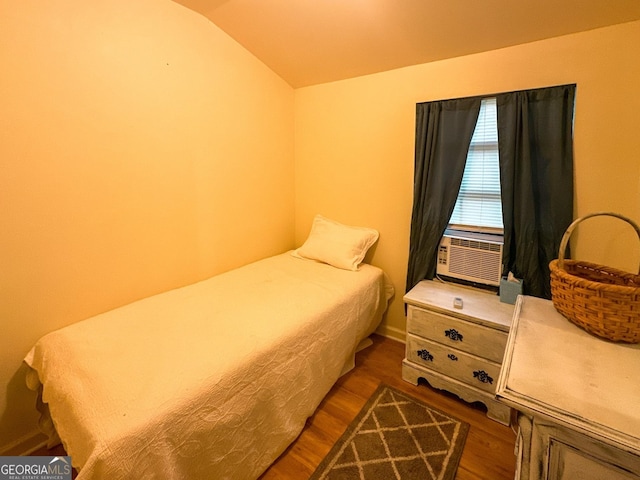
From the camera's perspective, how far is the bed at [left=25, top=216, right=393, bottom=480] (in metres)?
0.95

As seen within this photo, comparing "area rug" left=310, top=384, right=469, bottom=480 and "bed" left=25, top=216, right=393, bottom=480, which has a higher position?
"bed" left=25, top=216, right=393, bottom=480

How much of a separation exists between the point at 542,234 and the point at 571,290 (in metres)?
0.78

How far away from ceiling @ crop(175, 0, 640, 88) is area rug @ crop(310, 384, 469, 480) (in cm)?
222

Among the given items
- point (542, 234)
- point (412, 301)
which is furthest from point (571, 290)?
point (412, 301)

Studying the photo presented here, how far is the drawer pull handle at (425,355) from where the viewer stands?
1.89 meters

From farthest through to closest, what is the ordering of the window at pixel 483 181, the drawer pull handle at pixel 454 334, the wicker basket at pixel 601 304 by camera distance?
1. the window at pixel 483 181
2. the drawer pull handle at pixel 454 334
3. the wicker basket at pixel 601 304

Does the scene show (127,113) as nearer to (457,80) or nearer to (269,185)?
(269,185)

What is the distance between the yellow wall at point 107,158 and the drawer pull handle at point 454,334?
167cm

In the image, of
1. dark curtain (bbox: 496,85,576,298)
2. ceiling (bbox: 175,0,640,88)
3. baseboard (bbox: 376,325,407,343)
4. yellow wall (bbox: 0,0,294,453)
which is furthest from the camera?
baseboard (bbox: 376,325,407,343)

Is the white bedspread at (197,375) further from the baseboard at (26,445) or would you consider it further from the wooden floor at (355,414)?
the baseboard at (26,445)

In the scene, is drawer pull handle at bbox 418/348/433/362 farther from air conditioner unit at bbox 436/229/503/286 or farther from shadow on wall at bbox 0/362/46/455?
shadow on wall at bbox 0/362/46/455

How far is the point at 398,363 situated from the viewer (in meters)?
2.21

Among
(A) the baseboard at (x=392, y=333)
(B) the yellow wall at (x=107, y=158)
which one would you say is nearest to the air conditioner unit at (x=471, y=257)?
(A) the baseboard at (x=392, y=333)

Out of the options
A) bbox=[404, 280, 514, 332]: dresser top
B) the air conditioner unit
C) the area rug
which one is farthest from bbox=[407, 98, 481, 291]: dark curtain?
the area rug
